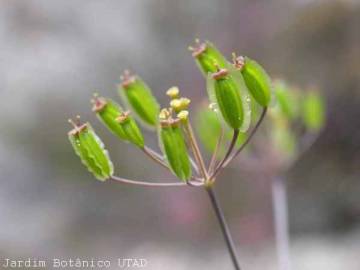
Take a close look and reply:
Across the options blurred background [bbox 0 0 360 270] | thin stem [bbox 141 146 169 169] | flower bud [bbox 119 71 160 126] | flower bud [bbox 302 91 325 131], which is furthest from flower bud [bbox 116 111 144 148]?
blurred background [bbox 0 0 360 270]

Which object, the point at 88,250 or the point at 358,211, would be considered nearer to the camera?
the point at 358,211

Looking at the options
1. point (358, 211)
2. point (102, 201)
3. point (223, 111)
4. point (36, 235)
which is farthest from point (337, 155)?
point (223, 111)

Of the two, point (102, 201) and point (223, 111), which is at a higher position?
point (102, 201)

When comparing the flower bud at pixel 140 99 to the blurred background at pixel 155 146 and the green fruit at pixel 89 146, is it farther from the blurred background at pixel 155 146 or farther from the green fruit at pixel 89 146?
the blurred background at pixel 155 146

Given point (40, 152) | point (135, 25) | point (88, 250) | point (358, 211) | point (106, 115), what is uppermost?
point (135, 25)

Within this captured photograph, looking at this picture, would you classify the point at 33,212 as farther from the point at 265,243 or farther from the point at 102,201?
the point at 265,243

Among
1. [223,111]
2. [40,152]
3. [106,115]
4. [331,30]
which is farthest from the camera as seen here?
[40,152]

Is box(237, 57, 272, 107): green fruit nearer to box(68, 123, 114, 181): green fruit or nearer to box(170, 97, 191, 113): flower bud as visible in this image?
box(170, 97, 191, 113): flower bud
